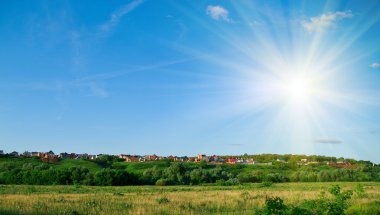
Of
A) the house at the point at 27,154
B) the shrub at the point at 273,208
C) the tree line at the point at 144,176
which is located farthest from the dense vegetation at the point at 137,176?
the shrub at the point at 273,208

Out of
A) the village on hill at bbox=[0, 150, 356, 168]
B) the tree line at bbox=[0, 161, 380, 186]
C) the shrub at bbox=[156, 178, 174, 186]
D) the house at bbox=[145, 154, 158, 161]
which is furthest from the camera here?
the house at bbox=[145, 154, 158, 161]

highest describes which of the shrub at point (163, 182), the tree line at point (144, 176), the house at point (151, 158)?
the house at point (151, 158)

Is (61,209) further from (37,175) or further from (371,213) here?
(37,175)

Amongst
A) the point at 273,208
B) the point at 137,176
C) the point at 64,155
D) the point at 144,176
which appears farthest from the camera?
the point at 64,155

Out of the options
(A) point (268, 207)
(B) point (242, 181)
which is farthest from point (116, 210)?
(B) point (242, 181)

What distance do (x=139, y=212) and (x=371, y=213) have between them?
427 inches

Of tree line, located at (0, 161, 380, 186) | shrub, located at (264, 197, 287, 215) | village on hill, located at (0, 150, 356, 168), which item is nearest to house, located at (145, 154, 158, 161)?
village on hill, located at (0, 150, 356, 168)

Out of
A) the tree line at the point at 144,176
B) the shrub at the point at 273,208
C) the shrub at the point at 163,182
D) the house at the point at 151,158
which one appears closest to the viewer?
the shrub at the point at 273,208

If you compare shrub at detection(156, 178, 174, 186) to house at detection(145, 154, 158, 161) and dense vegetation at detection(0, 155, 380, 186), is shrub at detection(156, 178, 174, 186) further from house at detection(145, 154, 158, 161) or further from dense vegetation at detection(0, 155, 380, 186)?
house at detection(145, 154, 158, 161)

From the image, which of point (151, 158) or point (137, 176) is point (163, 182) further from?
point (151, 158)

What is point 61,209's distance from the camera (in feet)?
78.0

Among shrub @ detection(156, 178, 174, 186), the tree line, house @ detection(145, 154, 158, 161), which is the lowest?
shrub @ detection(156, 178, 174, 186)

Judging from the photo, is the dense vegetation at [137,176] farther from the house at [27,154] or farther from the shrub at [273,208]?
the shrub at [273,208]

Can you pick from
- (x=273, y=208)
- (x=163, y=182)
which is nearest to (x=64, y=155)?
(x=163, y=182)
